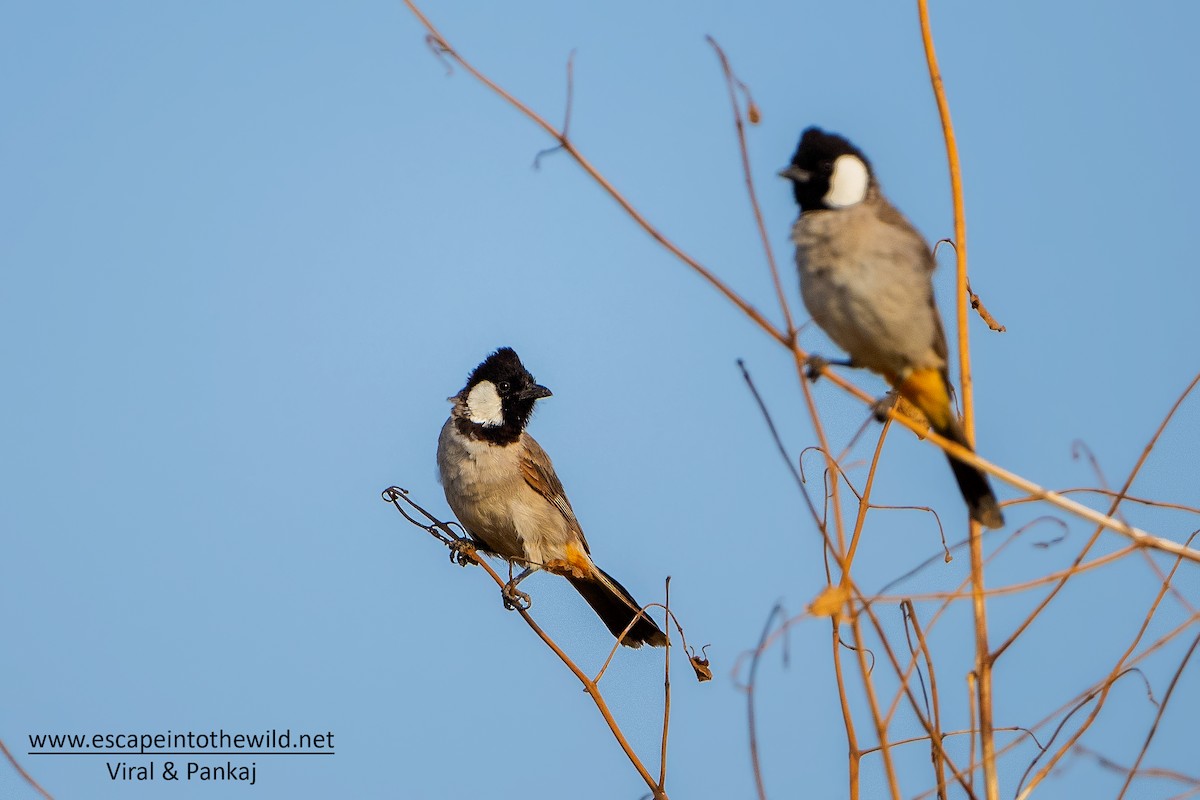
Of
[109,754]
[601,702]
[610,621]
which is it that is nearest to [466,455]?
[610,621]

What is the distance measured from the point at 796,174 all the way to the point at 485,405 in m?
3.16

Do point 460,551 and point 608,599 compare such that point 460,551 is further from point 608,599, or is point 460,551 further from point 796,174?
point 796,174

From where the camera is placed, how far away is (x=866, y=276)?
3.47 metres

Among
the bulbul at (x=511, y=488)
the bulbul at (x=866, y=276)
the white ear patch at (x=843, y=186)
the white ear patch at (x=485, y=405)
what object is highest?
the white ear patch at (x=485, y=405)

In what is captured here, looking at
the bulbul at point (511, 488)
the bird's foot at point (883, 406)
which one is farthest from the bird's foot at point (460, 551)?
the bird's foot at point (883, 406)

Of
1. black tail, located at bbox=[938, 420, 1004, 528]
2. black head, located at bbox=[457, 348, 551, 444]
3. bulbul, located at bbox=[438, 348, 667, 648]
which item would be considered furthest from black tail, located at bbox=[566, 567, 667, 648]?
black tail, located at bbox=[938, 420, 1004, 528]

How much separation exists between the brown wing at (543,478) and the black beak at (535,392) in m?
0.29

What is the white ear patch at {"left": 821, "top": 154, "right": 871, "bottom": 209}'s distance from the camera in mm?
3689

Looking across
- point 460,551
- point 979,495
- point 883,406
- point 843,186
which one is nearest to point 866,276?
point 843,186

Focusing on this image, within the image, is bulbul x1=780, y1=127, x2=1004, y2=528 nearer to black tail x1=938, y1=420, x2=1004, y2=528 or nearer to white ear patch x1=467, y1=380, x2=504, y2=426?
black tail x1=938, y1=420, x2=1004, y2=528

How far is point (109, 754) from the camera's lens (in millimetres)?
3711

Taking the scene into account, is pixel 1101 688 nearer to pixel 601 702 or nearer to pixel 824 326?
pixel 601 702

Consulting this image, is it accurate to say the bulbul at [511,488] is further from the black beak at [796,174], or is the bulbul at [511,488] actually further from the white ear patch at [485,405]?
the black beak at [796,174]

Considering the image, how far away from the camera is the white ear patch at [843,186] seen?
12.1ft
